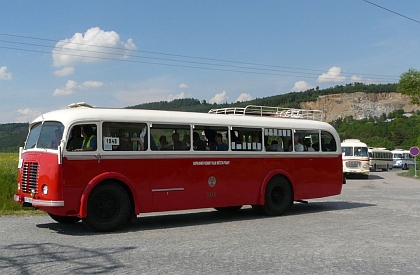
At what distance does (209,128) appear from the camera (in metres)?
12.8

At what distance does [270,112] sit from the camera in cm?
1523

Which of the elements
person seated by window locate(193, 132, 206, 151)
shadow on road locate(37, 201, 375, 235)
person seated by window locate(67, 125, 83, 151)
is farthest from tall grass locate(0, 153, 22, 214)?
person seated by window locate(193, 132, 206, 151)

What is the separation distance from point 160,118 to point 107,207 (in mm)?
2296

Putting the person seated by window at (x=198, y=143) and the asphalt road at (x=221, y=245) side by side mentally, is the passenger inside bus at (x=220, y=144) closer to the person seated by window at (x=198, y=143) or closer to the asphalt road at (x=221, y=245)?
the person seated by window at (x=198, y=143)

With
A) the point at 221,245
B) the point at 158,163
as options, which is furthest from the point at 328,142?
the point at 221,245

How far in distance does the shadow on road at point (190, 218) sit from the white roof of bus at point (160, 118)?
7.48 ft

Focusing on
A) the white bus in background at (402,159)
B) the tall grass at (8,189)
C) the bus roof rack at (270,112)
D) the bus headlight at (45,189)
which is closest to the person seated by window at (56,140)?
the bus headlight at (45,189)

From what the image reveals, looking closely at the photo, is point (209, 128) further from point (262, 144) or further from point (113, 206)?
point (113, 206)

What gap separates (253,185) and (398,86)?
141 feet

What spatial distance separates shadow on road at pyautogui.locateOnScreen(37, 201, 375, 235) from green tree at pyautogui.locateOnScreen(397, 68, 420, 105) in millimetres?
37365

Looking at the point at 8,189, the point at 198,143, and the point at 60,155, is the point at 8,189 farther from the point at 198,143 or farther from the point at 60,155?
the point at 198,143

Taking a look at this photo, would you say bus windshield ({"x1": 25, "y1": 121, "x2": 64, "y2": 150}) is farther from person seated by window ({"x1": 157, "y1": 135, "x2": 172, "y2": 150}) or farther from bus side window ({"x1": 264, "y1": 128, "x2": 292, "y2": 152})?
bus side window ({"x1": 264, "y1": 128, "x2": 292, "y2": 152})

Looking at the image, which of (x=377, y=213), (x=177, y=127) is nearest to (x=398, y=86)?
(x=377, y=213)

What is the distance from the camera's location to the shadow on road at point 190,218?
11680 millimetres
